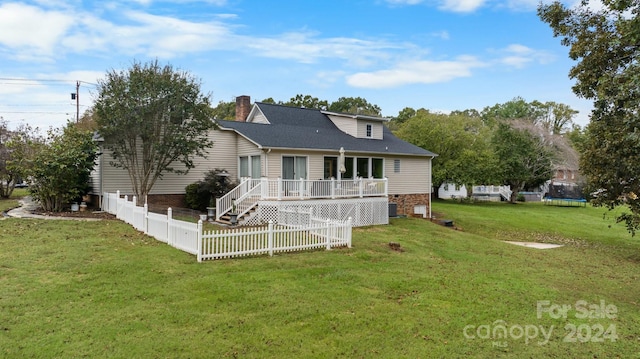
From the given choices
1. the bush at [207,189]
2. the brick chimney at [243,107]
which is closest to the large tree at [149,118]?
the bush at [207,189]

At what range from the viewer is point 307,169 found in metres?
19.3

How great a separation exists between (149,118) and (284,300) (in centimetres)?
1297

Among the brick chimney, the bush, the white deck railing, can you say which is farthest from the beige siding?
the bush

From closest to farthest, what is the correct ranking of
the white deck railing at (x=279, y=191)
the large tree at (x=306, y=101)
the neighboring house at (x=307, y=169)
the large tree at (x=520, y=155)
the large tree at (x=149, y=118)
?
the white deck railing at (x=279, y=191), the large tree at (x=149, y=118), the neighboring house at (x=307, y=169), the large tree at (x=520, y=155), the large tree at (x=306, y=101)

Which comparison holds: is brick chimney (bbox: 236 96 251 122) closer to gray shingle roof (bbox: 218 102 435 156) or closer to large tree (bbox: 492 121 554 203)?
gray shingle roof (bbox: 218 102 435 156)

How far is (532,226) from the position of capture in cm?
2275

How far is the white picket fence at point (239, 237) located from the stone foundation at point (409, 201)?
36.4ft

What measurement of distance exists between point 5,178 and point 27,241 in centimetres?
1988

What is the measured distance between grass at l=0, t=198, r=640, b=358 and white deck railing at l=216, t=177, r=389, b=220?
5.04 m

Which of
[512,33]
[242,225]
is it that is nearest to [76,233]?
[242,225]

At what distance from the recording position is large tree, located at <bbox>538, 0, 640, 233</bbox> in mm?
10969

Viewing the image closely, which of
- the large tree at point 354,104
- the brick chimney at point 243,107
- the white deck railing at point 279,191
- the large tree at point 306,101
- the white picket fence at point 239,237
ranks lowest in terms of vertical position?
the white picket fence at point 239,237

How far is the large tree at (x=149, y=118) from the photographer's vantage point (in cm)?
1619

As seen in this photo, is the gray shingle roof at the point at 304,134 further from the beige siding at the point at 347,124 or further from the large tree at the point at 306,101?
the large tree at the point at 306,101
